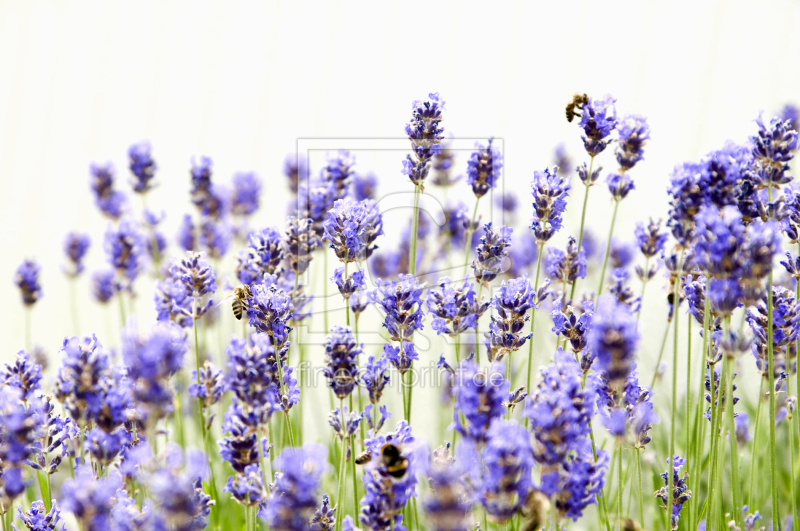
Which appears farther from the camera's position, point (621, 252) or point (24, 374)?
point (621, 252)

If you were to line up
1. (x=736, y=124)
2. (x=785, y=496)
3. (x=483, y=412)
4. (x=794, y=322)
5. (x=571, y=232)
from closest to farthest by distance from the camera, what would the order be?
(x=483, y=412), (x=794, y=322), (x=785, y=496), (x=571, y=232), (x=736, y=124)

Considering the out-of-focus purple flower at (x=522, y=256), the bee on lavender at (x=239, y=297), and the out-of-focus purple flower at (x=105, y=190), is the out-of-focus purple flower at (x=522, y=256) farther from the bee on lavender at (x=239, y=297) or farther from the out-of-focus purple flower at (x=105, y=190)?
the out-of-focus purple flower at (x=105, y=190)

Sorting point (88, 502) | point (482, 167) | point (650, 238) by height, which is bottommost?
point (88, 502)

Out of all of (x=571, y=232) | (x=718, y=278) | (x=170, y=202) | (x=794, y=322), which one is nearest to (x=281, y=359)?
(x=718, y=278)

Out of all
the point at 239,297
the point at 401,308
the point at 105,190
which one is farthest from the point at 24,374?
the point at 105,190

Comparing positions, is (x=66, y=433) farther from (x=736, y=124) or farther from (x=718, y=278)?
(x=736, y=124)

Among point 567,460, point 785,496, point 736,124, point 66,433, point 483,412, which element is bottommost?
point 785,496

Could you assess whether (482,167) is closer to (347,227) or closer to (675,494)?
(347,227)
